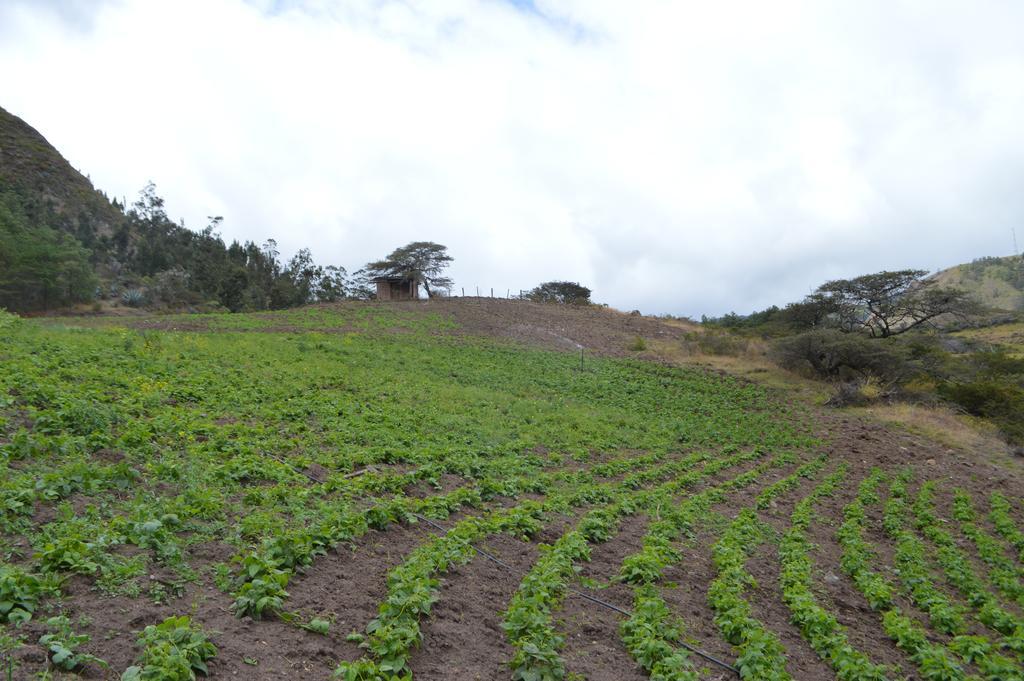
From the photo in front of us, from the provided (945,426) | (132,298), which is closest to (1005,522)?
(945,426)

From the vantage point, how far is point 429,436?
43.7 feet

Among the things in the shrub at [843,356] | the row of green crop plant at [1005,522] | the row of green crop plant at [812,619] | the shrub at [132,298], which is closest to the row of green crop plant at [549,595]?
the row of green crop plant at [812,619]

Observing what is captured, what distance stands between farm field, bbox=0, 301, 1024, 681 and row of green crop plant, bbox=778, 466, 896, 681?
0.04 metres

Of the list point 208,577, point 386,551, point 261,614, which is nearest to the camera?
point 261,614

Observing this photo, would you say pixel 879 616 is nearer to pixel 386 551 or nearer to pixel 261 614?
pixel 386 551

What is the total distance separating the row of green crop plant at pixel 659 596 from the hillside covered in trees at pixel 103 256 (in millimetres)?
47181

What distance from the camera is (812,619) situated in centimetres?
691

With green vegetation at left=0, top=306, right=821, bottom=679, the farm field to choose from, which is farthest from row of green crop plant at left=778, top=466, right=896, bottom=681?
green vegetation at left=0, top=306, right=821, bottom=679

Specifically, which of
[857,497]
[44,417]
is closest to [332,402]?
[44,417]

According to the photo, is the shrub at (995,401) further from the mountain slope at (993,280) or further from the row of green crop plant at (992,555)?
the mountain slope at (993,280)

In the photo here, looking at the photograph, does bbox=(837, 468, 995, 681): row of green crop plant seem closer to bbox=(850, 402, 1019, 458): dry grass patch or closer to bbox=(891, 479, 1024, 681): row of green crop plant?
bbox=(891, 479, 1024, 681): row of green crop plant

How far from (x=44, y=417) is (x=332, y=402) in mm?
6749

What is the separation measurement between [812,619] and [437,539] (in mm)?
4563

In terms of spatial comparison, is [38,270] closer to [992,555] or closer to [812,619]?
[812,619]
